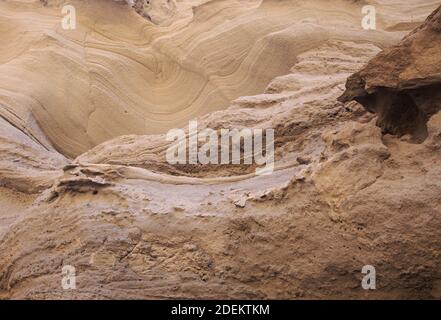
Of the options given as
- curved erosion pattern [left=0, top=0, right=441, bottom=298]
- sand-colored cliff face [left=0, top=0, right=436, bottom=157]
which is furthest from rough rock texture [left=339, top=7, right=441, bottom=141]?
sand-colored cliff face [left=0, top=0, right=436, bottom=157]

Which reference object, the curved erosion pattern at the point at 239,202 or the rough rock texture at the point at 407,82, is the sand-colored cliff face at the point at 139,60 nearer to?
the curved erosion pattern at the point at 239,202

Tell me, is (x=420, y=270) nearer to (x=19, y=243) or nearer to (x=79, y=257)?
(x=79, y=257)

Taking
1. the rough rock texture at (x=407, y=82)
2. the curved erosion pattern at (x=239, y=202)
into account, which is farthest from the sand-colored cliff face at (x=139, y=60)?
the rough rock texture at (x=407, y=82)

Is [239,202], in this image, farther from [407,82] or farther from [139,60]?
[139,60]

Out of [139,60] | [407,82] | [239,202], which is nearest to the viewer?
[407,82]

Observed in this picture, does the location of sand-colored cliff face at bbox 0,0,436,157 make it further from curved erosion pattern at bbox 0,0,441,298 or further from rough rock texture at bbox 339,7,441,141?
rough rock texture at bbox 339,7,441,141

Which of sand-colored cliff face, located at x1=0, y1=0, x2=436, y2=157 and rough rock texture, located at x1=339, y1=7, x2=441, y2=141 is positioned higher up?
sand-colored cliff face, located at x1=0, y1=0, x2=436, y2=157

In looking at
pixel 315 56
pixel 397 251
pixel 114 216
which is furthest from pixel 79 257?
pixel 315 56

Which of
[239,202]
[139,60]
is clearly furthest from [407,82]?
[139,60]
